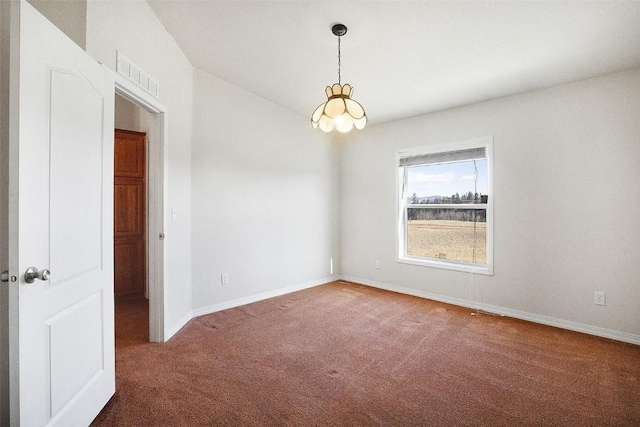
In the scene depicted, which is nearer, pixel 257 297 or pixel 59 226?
pixel 59 226

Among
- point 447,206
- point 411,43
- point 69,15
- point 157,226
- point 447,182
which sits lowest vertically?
point 157,226

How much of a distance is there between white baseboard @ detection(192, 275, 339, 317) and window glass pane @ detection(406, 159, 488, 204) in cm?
188

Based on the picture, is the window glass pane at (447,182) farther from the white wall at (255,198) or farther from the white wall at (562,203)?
the white wall at (255,198)

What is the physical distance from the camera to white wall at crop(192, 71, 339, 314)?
3449 mm

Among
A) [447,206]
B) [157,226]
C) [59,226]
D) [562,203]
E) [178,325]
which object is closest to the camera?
[59,226]

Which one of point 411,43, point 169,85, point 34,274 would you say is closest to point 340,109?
point 411,43

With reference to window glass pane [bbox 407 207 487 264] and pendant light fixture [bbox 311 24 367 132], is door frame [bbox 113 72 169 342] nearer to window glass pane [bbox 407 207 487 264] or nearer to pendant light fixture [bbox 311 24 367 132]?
pendant light fixture [bbox 311 24 367 132]

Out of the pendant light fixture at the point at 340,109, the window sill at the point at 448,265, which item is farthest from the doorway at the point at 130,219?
the window sill at the point at 448,265

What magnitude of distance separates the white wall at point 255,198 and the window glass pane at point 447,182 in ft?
4.41

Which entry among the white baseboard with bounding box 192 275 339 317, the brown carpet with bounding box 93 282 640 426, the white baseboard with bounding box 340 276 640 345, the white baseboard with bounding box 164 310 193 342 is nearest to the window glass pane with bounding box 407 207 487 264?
the white baseboard with bounding box 340 276 640 345

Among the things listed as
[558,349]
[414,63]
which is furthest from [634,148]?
[414,63]

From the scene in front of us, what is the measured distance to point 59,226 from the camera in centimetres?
147

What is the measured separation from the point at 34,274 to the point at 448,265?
4.02m

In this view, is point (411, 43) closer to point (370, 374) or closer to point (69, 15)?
point (69, 15)
